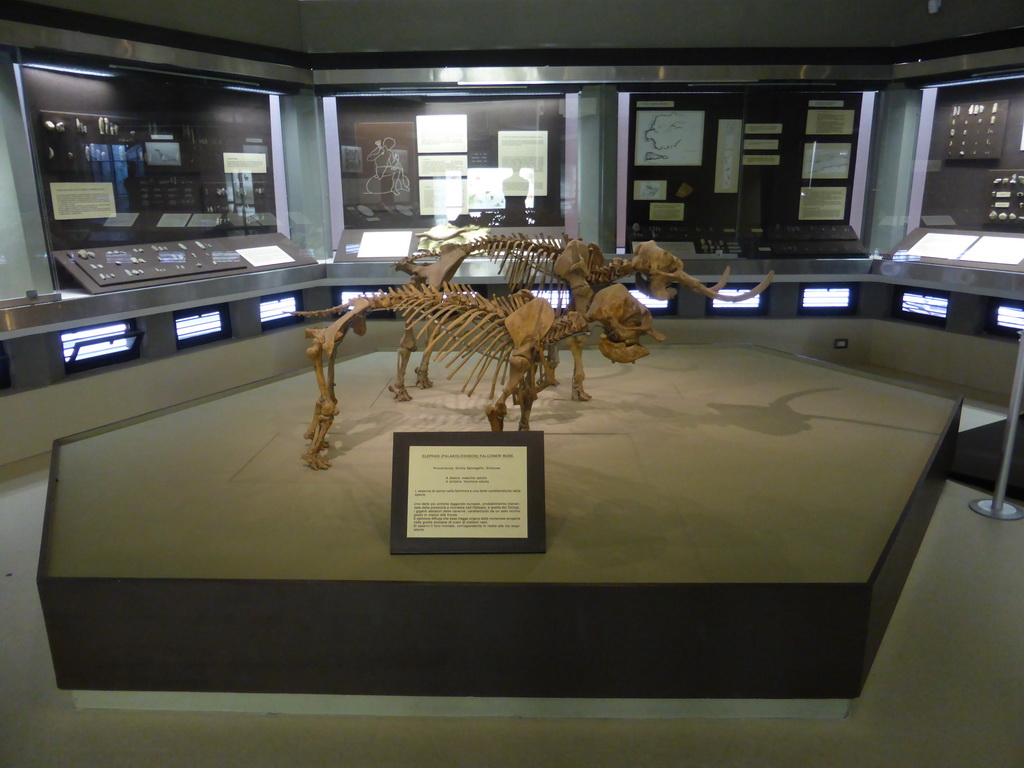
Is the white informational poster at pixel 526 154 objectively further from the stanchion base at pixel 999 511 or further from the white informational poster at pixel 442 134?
the stanchion base at pixel 999 511

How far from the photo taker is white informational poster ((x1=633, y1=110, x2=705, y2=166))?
7379mm

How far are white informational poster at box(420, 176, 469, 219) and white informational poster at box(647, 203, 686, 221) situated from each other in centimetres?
197

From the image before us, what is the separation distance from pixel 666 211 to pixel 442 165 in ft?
7.91

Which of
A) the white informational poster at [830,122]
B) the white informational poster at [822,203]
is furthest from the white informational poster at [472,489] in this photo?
the white informational poster at [830,122]

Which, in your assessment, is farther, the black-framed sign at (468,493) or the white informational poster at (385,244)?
the white informational poster at (385,244)

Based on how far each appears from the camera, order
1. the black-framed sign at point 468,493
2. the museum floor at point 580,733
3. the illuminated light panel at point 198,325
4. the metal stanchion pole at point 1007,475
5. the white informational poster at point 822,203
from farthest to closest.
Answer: the white informational poster at point 822,203
the illuminated light panel at point 198,325
the metal stanchion pole at point 1007,475
the black-framed sign at point 468,493
the museum floor at point 580,733

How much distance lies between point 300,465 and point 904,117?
700 centimetres

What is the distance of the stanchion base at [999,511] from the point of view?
14.3 ft

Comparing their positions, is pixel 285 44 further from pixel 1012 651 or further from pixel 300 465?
pixel 1012 651

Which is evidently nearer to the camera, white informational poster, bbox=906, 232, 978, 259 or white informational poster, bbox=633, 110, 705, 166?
white informational poster, bbox=906, 232, 978, 259

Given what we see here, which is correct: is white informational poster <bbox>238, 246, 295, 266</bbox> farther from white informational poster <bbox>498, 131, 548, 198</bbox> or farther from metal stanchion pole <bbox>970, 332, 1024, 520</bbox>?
metal stanchion pole <bbox>970, 332, 1024, 520</bbox>

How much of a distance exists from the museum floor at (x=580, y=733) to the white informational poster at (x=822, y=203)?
213 inches

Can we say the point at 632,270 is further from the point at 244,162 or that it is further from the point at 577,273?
the point at 244,162

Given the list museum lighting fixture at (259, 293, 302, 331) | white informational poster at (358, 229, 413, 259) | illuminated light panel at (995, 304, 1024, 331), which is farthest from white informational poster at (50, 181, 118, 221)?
illuminated light panel at (995, 304, 1024, 331)
